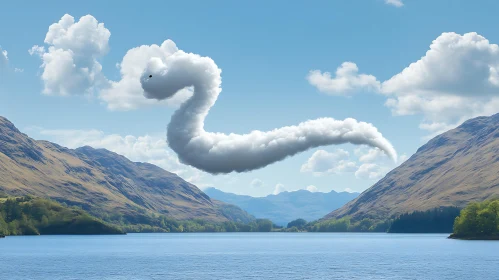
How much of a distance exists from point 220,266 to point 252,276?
30.6 metres

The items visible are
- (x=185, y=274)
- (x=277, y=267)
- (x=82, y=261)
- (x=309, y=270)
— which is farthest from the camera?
(x=82, y=261)

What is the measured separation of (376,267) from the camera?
162 meters

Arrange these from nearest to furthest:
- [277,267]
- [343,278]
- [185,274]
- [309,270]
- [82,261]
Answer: [343,278], [185,274], [309,270], [277,267], [82,261]

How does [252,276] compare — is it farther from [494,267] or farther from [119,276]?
[494,267]

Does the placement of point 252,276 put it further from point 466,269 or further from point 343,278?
point 466,269

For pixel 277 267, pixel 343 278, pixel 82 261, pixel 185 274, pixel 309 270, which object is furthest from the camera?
pixel 82 261

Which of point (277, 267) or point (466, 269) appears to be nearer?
point (466, 269)

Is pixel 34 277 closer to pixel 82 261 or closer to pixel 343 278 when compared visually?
pixel 82 261

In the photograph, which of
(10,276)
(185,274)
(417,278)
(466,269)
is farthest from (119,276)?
(466,269)

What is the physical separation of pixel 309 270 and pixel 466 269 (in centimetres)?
3913

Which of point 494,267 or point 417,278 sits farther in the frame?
point 494,267

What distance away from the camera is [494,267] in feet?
504

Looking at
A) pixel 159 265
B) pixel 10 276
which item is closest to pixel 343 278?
pixel 159 265

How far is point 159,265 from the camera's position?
17125 cm
